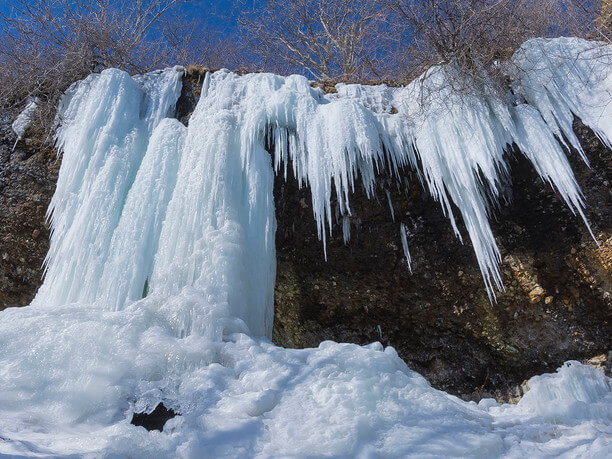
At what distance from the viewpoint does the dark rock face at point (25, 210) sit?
15.7ft

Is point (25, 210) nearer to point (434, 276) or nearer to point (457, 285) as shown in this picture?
point (434, 276)

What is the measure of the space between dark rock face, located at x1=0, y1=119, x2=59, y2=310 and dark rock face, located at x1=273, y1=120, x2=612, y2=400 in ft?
7.03

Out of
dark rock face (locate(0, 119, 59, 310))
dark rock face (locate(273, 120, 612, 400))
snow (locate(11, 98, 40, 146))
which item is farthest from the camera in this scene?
snow (locate(11, 98, 40, 146))

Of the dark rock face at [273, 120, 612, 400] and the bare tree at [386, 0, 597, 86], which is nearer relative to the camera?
the dark rock face at [273, 120, 612, 400]

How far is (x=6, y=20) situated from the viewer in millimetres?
6559

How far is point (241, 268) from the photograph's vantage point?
3807mm

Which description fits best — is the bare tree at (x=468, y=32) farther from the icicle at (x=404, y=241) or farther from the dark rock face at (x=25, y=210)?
the dark rock face at (x=25, y=210)

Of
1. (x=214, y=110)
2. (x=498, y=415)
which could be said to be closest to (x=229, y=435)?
(x=498, y=415)

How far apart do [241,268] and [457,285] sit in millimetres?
1911

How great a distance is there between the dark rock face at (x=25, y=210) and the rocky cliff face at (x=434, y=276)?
0.01 metres

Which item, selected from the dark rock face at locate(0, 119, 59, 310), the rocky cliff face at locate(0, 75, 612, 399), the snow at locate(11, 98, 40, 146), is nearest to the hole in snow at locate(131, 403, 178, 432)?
the rocky cliff face at locate(0, 75, 612, 399)

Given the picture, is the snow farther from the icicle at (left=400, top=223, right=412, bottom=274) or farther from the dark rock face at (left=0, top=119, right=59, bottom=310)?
the icicle at (left=400, top=223, right=412, bottom=274)

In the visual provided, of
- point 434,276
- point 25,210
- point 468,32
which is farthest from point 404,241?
point 25,210

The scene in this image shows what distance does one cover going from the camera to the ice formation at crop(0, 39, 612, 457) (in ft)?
7.65
